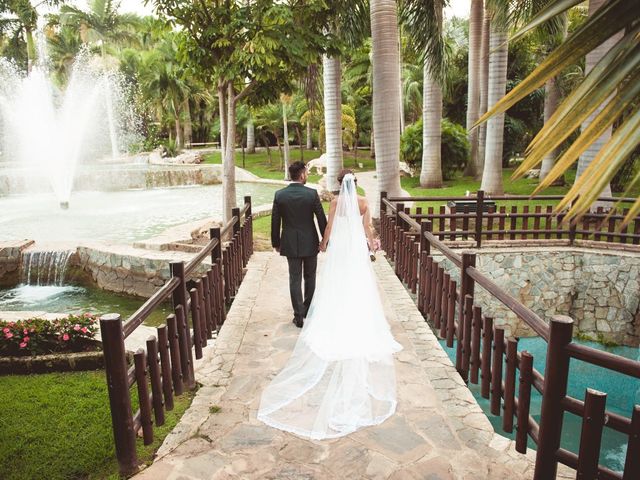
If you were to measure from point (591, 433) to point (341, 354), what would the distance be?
2.48 m

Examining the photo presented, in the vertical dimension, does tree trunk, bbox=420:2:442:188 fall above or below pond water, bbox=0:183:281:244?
above

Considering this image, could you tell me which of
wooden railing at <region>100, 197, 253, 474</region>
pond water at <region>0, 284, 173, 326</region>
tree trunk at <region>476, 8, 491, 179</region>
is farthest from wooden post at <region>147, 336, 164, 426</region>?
tree trunk at <region>476, 8, 491, 179</region>

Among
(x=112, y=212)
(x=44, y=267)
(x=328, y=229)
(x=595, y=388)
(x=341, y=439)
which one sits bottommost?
(x=595, y=388)

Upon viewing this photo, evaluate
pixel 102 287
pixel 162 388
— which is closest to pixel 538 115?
pixel 102 287

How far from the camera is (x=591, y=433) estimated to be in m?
2.64

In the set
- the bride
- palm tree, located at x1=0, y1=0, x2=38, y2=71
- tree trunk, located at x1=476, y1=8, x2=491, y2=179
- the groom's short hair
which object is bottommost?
the bride

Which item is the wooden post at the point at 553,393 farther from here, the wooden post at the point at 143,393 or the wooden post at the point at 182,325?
the wooden post at the point at 182,325

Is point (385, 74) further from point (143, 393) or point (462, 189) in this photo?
point (462, 189)

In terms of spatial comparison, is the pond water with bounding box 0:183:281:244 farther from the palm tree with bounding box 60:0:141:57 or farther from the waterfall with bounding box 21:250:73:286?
the palm tree with bounding box 60:0:141:57

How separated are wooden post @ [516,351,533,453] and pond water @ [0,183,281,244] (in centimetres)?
1125

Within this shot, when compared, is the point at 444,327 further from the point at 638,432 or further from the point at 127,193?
the point at 127,193

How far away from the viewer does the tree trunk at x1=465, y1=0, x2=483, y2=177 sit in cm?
1880

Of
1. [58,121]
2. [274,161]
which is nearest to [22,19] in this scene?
[58,121]

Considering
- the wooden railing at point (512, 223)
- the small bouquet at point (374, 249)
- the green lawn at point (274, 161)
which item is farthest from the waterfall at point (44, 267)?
the green lawn at point (274, 161)
